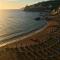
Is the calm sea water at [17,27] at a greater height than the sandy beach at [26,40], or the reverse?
the sandy beach at [26,40]

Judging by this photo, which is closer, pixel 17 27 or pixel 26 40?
pixel 26 40

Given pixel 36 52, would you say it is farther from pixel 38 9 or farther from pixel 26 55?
pixel 38 9

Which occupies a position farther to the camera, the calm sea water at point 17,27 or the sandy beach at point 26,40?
the calm sea water at point 17,27

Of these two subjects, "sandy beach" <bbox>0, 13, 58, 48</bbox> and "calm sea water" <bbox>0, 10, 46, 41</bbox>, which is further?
"calm sea water" <bbox>0, 10, 46, 41</bbox>

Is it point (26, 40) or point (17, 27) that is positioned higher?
point (26, 40)

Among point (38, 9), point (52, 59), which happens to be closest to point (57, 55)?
point (52, 59)

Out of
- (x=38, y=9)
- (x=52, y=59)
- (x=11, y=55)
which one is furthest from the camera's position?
(x=38, y=9)

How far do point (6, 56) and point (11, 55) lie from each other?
582 mm

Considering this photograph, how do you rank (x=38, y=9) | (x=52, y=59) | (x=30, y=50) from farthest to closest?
1. (x=38, y=9)
2. (x=30, y=50)
3. (x=52, y=59)

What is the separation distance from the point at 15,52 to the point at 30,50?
197 centimetres

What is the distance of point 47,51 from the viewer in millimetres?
25016

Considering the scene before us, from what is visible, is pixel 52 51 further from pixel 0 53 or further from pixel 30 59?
pixel 0 53

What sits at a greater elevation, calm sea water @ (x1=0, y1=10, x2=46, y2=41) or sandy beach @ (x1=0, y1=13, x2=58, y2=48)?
sandy beach @ (x1=0, y1=13, x2=58, y2=48)

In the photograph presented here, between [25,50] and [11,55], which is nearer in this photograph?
[11,55]
